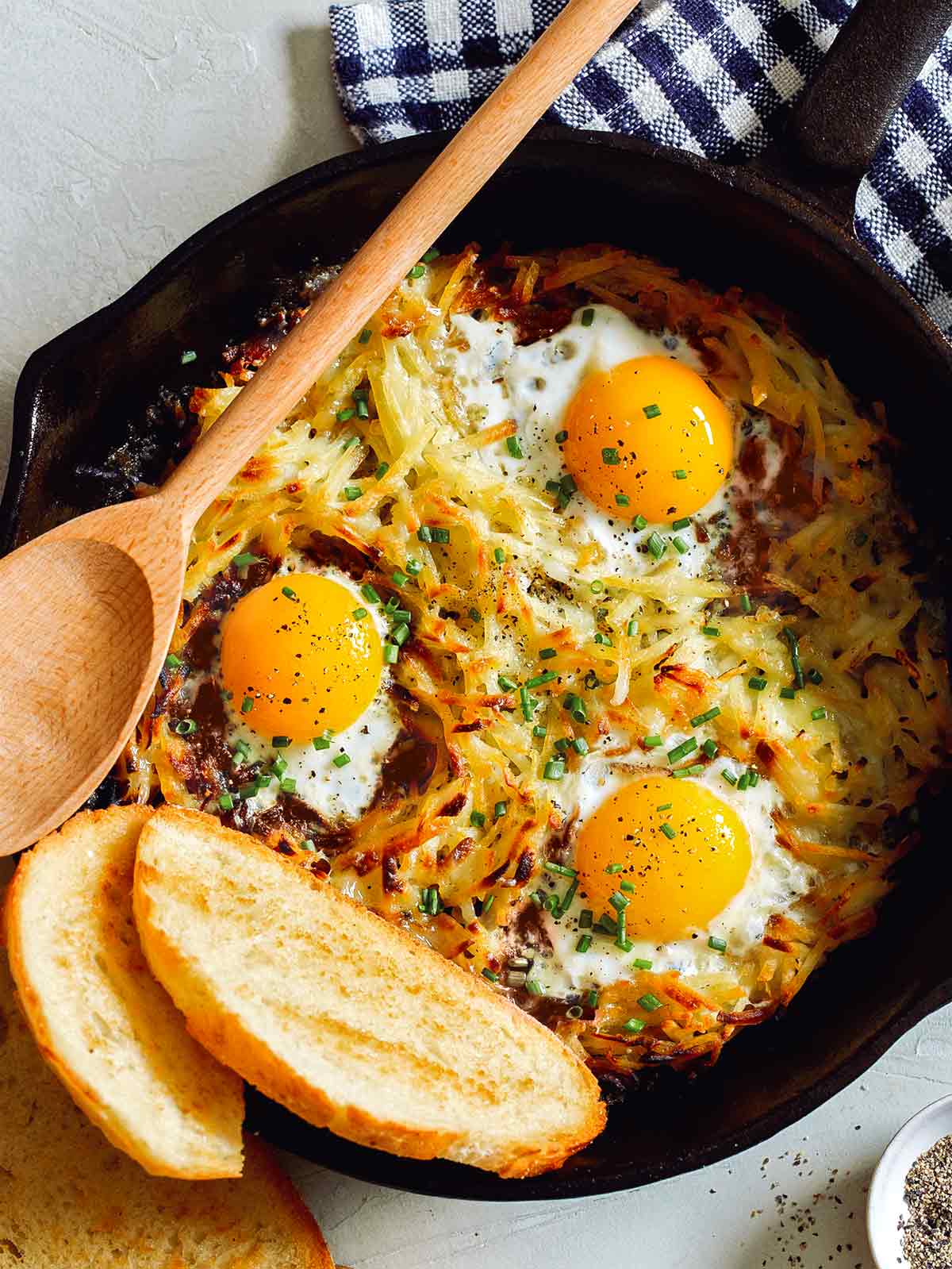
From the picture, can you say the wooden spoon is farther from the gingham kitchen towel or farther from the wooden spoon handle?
the gingham kitchen towel

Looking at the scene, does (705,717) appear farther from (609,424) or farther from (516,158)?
(516,158)

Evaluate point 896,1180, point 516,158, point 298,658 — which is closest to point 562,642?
point 298,658

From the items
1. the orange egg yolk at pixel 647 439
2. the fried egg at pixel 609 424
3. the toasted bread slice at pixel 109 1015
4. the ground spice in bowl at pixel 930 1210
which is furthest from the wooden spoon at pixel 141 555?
the ground spice in bowl at pixel 930 1210

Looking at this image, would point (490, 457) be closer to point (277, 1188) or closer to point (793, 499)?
point (793, 499)

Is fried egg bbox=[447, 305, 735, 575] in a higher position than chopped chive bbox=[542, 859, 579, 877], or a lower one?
higher

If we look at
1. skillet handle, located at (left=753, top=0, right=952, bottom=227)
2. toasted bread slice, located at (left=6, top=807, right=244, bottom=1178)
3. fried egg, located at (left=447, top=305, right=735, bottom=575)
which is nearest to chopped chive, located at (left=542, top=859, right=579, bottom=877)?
fried egg, located at (left=447, top=305, right=735, bottom=575)

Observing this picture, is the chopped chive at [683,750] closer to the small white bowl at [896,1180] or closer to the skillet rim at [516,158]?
the skillet rim at [516,158]

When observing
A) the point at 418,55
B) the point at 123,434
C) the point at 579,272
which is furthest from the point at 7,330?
the point at 579,272
